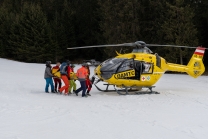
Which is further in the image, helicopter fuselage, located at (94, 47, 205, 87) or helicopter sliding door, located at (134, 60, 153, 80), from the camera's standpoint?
helicopter sliding door, located at (134, 60, 153, 80)

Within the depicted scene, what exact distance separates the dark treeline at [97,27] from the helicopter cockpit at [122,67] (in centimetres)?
1326

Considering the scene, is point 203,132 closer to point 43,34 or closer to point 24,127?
point 24,127

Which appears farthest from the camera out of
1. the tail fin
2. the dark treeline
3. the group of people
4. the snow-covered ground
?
the dark treeline

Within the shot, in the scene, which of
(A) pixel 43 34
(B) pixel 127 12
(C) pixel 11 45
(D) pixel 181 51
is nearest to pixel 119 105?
(D) pixel 181 51

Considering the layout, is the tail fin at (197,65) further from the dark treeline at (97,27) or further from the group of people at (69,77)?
the dark treeline at (97,27)

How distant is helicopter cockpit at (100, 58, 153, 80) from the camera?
1165 cm

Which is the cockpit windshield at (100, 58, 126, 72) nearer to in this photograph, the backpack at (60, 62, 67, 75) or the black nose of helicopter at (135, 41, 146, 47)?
the black nose of helicopter at (135, 41, 146, 47)

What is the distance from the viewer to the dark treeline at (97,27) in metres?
25.4

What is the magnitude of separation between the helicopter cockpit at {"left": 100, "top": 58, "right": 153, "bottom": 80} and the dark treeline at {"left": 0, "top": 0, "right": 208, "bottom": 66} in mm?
13263

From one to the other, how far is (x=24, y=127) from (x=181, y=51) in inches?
803

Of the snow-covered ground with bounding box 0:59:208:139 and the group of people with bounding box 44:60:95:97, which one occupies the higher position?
the group of people with bounding box 44:60:95:97

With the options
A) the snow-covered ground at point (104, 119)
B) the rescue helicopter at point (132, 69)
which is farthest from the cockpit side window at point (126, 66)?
the snow-covered ground at point (104, 119)

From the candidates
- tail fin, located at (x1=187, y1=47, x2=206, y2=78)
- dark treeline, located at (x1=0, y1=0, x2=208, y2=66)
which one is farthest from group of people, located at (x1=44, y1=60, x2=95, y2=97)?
dark treeline, located at (x1=0, y1=0, x2=208, y2=66)

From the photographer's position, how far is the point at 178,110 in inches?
341
